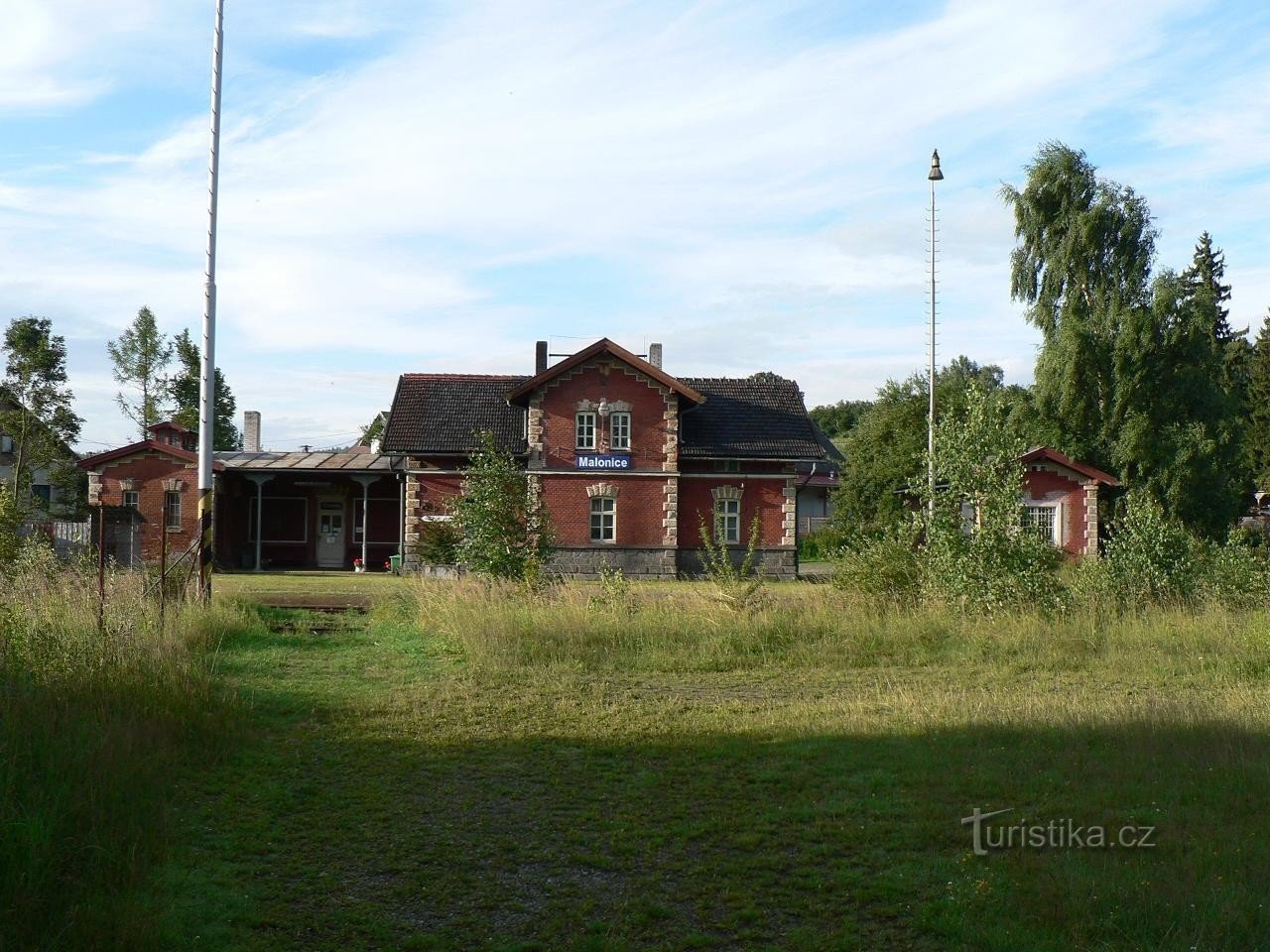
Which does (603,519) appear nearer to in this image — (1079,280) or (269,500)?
(269,500)

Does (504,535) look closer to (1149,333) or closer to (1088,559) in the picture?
(1088,559)

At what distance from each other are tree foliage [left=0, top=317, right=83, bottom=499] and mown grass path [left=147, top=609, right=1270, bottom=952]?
29777 millimetres

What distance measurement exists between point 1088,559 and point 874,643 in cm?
471

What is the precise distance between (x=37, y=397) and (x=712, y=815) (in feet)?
117

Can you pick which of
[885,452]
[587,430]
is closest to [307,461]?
[587,430]

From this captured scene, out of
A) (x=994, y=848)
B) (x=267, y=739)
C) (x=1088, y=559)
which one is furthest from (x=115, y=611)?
(x=1088, y=559)

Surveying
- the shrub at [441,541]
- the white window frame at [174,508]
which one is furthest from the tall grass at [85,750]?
the white window frame at [174,508]

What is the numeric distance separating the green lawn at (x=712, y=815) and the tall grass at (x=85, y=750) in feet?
0.78

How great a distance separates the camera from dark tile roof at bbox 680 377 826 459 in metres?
33.4

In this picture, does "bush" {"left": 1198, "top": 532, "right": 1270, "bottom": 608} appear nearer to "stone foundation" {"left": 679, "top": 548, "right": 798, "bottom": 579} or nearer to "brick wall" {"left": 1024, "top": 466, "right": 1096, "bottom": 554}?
"brick wall" {"left": 1024, "top": 466, "right": 1096, "bottom": 554}

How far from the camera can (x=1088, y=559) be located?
15930 millimetres

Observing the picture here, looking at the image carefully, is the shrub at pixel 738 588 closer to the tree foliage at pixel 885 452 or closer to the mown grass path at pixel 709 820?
the mown grass path at pixel 709 820

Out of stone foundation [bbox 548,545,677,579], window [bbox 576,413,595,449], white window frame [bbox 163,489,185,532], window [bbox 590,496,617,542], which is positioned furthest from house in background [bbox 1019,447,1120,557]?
white window frame [bbox 163,489,185,532]

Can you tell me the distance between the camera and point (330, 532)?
122ft
